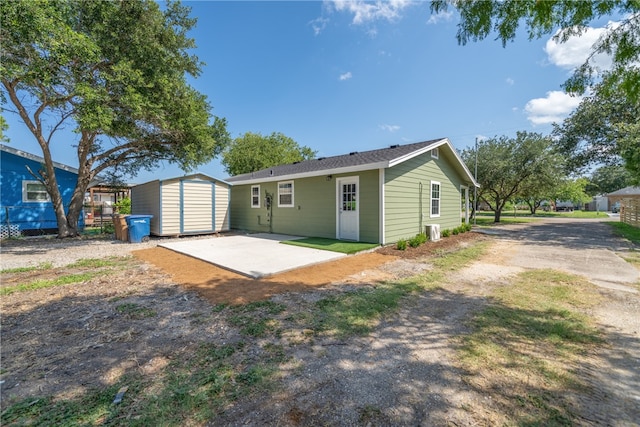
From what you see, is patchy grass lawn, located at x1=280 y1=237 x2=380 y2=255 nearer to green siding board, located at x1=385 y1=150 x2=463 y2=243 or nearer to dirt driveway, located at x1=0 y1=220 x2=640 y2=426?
green siding board, located at x1=385 y1=150 x2=463 y2=243

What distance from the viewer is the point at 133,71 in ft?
24.5

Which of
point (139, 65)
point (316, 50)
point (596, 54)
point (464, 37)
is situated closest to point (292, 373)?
point (464, 37)

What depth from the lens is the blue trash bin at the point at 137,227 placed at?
32.1ft

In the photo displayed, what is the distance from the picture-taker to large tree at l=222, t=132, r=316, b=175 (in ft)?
93.4

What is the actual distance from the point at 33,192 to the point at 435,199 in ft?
59.4

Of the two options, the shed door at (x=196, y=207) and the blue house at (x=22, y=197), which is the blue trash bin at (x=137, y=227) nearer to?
the shed door at (x=196, y=207)

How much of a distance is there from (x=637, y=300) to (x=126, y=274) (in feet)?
29.0

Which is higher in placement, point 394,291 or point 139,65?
point 139,65

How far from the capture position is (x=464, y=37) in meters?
3.34

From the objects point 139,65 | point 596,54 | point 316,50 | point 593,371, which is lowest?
point 593,371

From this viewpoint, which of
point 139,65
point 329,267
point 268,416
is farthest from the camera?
point 139,65

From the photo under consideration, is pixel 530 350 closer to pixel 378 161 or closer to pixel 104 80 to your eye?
pixel 378 161

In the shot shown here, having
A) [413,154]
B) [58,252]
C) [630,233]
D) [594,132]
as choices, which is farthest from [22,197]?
[594,132]

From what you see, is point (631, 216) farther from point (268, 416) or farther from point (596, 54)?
point (268, 416)
